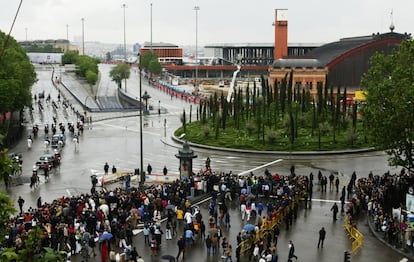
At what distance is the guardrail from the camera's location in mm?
24875

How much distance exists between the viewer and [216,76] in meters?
184

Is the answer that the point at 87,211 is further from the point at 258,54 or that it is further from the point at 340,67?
the point at 258,54

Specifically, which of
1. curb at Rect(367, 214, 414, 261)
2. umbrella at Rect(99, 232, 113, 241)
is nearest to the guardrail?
curb at Rect(367, 214, 414, 261)

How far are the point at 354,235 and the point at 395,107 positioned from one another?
7.15 m

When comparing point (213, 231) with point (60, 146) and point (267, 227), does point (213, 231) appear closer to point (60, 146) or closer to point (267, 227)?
point (267, 227)

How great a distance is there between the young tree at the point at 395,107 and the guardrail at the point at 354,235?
4.90 m

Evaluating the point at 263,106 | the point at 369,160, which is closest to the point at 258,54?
the point at 263,106

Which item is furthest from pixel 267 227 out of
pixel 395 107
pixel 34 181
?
pixel 34 181

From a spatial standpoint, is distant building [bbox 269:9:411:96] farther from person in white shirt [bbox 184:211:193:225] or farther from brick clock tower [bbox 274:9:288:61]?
person in white shirt [bbox 184:211:193:225]

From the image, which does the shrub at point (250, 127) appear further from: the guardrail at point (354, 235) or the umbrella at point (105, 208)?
the umbrella at point (105, 208)

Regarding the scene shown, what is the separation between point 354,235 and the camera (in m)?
25.8

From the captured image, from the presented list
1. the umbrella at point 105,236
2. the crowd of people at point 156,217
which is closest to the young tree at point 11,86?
the crowd of people at point 156,217

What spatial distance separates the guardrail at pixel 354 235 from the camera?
81.6ft

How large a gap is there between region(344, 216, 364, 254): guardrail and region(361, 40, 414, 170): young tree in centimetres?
490
